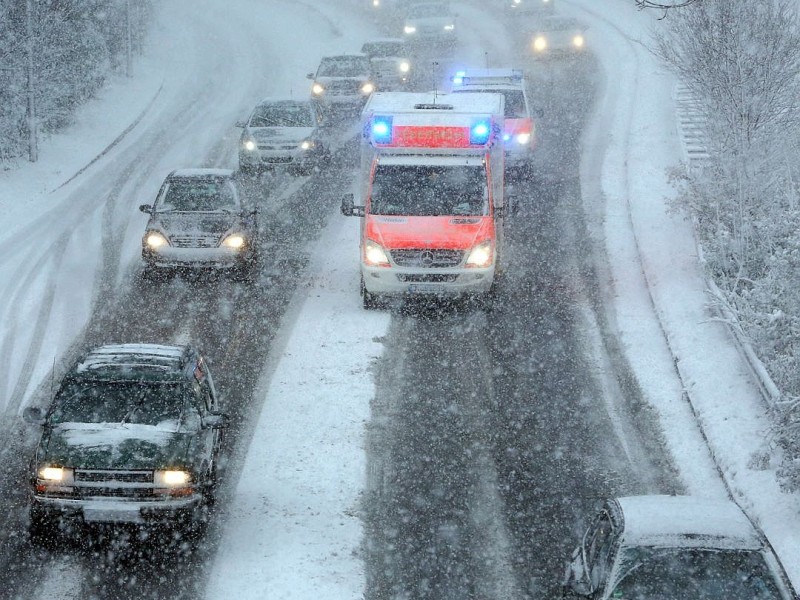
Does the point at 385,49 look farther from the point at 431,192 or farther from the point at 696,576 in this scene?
the point at 696,576

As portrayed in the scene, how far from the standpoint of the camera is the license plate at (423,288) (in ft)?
56.0

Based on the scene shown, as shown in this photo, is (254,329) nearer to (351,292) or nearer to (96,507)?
(351,292)

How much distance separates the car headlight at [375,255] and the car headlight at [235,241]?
264 cm

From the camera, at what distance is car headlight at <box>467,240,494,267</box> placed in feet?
55.9

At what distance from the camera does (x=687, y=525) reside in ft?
25.7

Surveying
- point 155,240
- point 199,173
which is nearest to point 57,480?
point 155,240

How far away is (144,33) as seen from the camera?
45.2 metres

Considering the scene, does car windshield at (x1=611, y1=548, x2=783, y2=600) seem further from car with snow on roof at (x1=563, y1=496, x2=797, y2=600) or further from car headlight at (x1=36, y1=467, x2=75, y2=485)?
car headlight at (x1=36, y1=467, x2=75, y2=485)

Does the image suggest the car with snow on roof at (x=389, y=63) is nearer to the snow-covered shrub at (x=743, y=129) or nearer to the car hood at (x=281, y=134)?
the car hood at (x=281, y=134)

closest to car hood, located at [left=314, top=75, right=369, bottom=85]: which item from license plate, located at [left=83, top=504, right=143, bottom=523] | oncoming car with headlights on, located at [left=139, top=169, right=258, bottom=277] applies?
oncoming car with headlights on, located at [left=139, top=169, right=258, bottom=277]

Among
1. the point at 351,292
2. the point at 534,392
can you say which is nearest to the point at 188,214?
the point at 351,292

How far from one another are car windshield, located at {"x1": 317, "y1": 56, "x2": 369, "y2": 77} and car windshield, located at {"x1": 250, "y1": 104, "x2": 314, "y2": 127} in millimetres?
7293

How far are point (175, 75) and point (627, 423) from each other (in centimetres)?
3184

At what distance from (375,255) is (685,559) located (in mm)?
10098
